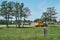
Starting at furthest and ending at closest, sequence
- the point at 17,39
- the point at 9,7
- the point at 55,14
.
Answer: the point at 55,14 < the point at 9,7 < the point at 17,39

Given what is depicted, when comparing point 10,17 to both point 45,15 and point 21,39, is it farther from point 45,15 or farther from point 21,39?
point 21,39

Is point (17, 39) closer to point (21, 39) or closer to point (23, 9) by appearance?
point (21, 39)

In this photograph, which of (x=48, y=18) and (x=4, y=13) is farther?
(x=48, y=18)

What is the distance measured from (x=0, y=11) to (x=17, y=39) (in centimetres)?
6805

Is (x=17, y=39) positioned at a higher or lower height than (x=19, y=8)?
lower

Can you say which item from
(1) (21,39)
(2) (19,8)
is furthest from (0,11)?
(1) (21,39)

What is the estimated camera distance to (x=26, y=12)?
272 ft

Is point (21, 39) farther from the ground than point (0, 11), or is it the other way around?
point (0, 11)

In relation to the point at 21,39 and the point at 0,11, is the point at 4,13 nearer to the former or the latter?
the point at 0,11

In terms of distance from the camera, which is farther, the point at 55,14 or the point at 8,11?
the point at 55,14

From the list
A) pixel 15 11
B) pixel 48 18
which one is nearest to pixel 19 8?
pixel 15 11

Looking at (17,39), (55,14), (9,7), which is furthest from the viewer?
(55,14)

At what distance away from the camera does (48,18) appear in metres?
90.4

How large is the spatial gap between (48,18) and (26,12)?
12.1m
